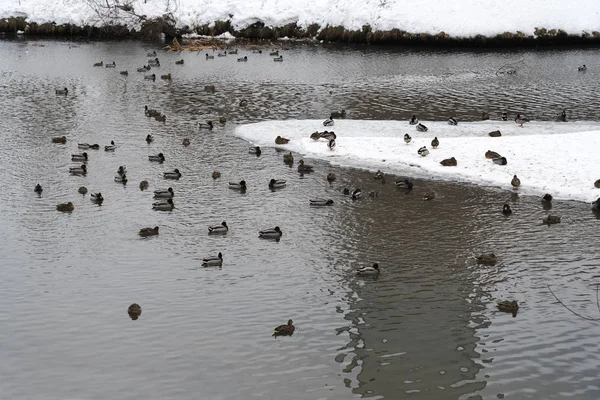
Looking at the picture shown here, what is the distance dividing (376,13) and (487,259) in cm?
4016

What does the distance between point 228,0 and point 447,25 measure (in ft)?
58.0

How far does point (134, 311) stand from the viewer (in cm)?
1484

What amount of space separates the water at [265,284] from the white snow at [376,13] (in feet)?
73.3

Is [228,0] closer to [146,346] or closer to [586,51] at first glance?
[586,51]

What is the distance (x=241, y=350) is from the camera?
1348 cm

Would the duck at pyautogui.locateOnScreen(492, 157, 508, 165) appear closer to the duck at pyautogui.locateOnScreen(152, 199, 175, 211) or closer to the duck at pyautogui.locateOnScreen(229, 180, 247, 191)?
the duck at pyautogui.locateOnScreen(229, 180, 247, 191)

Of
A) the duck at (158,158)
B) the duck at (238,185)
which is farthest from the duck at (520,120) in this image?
the duck at (158,158)

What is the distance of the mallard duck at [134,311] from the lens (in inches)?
582

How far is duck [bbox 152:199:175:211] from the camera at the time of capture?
2130 cm

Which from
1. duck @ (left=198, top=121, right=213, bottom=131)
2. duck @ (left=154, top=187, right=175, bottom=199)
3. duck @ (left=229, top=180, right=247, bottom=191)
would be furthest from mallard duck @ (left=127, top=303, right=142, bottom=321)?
duck @ (left=198, top=121, right=213, bottom=131)

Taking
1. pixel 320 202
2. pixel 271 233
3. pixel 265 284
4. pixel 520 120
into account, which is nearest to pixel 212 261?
pixel 265 284

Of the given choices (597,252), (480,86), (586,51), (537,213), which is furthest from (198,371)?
(586,51)

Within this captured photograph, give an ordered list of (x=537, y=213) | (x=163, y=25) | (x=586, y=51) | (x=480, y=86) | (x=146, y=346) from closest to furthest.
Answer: (x=146, y=346) < (x=537, y=213) < (x=480, y=86) < (x=586, y=51) < (x=163, y=25)

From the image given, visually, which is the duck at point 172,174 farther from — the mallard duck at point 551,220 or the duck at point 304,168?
the mallard duck at point 551,220
